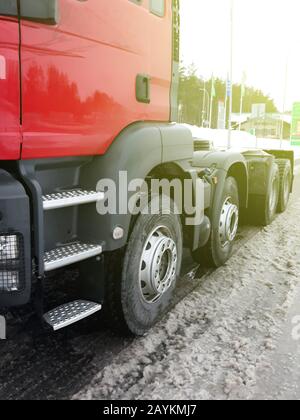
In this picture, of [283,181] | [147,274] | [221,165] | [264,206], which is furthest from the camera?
[283,181]

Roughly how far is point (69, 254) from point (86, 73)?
40.3 inches

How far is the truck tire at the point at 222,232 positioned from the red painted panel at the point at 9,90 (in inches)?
98.4

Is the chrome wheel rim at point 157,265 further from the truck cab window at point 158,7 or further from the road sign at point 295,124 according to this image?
the road sign at point 295,124

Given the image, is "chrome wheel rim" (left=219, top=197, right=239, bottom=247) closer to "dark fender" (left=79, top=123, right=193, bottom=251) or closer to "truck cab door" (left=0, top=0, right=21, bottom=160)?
"dark fender" (left=79, top=123, right=193, bottom=251)

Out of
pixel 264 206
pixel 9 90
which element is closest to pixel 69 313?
pixel 9 90

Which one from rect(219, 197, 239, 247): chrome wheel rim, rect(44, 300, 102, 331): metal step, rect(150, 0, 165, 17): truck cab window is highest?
rect(150, 0, 165, 17): truck cab window

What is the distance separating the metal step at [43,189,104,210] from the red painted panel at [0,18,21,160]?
31cm

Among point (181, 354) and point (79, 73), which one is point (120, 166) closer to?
point (79, 73)

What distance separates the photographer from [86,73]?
2.48m

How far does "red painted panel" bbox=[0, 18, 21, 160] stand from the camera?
2023mm

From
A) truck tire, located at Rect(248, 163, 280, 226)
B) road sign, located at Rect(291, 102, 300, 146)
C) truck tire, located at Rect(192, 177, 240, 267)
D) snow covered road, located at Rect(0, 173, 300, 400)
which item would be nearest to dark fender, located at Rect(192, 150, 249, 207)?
truck tire, located at Rect(192, 177, 240, 267)

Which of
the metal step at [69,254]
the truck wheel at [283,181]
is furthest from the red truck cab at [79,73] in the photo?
the truck wheel at [283,181]

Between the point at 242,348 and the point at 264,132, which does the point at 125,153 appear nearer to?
the point at 242,348

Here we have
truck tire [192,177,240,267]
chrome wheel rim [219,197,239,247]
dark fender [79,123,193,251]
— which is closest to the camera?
dark fender [79,123,193,251]
